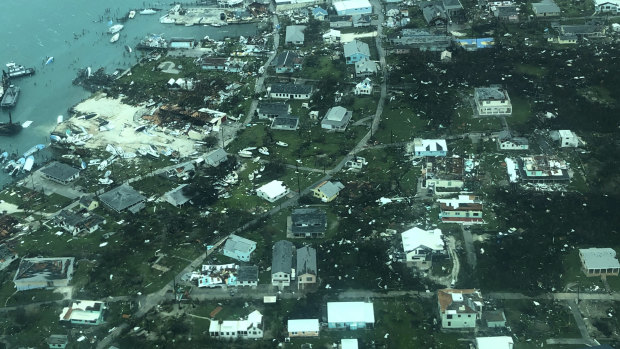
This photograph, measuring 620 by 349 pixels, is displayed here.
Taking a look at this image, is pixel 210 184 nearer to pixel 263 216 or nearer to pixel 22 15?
pixel 263 216

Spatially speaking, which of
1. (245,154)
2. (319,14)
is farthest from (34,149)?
(319,14)

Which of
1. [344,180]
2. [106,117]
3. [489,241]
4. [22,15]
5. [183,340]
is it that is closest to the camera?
[183,340]

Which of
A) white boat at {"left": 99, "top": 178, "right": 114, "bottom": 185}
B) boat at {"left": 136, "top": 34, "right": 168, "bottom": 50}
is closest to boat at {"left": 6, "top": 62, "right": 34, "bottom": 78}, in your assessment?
boat at {"left": 136, "top": 34, "right": 168, "bottom": 50}

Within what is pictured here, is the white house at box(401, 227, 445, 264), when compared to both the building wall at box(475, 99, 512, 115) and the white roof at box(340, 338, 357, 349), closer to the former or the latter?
the white roof at box(340, 338, 357, 349)

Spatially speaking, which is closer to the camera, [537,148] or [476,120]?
[537,148]

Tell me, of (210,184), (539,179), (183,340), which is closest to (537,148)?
(539,179)

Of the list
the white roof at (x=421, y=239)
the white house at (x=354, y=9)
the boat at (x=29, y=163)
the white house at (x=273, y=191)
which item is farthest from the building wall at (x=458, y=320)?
the white house at (x=354, y=9)
